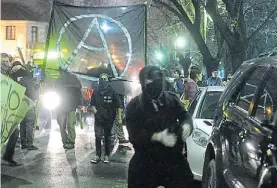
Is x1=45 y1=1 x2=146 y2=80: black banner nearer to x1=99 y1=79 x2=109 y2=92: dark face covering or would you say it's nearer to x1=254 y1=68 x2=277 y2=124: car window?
x1=99 y1=79 x2=109 y2=92: dark face covering

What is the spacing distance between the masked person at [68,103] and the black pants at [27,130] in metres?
0.69

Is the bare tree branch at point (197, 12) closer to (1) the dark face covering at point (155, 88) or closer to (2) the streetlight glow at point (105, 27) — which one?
(2) the streetlight glow at point (105, 27)

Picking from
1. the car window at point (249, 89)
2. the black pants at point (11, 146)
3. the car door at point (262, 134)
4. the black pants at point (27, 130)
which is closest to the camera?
the car door at point (262, 134)

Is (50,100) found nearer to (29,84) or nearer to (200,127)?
(29,84)

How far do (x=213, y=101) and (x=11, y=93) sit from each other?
11.4 feet

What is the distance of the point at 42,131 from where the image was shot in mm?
15570

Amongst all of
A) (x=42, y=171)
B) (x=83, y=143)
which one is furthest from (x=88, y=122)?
(x=42, y=171)

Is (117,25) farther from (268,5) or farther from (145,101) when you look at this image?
(268,5)

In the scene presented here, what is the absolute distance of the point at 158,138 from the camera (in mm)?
5180

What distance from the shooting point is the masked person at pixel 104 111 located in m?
10.6

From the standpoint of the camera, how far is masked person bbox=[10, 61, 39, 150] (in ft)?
37.3

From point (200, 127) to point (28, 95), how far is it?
478 cm

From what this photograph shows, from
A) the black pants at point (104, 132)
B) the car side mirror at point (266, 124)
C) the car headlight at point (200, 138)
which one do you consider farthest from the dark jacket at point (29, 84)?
the car side mirror at point (266, 124)

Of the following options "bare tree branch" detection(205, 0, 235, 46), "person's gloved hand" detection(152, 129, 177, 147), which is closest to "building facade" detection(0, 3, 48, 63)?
"bare tree branch" detection(205, 0, 235, 46)
